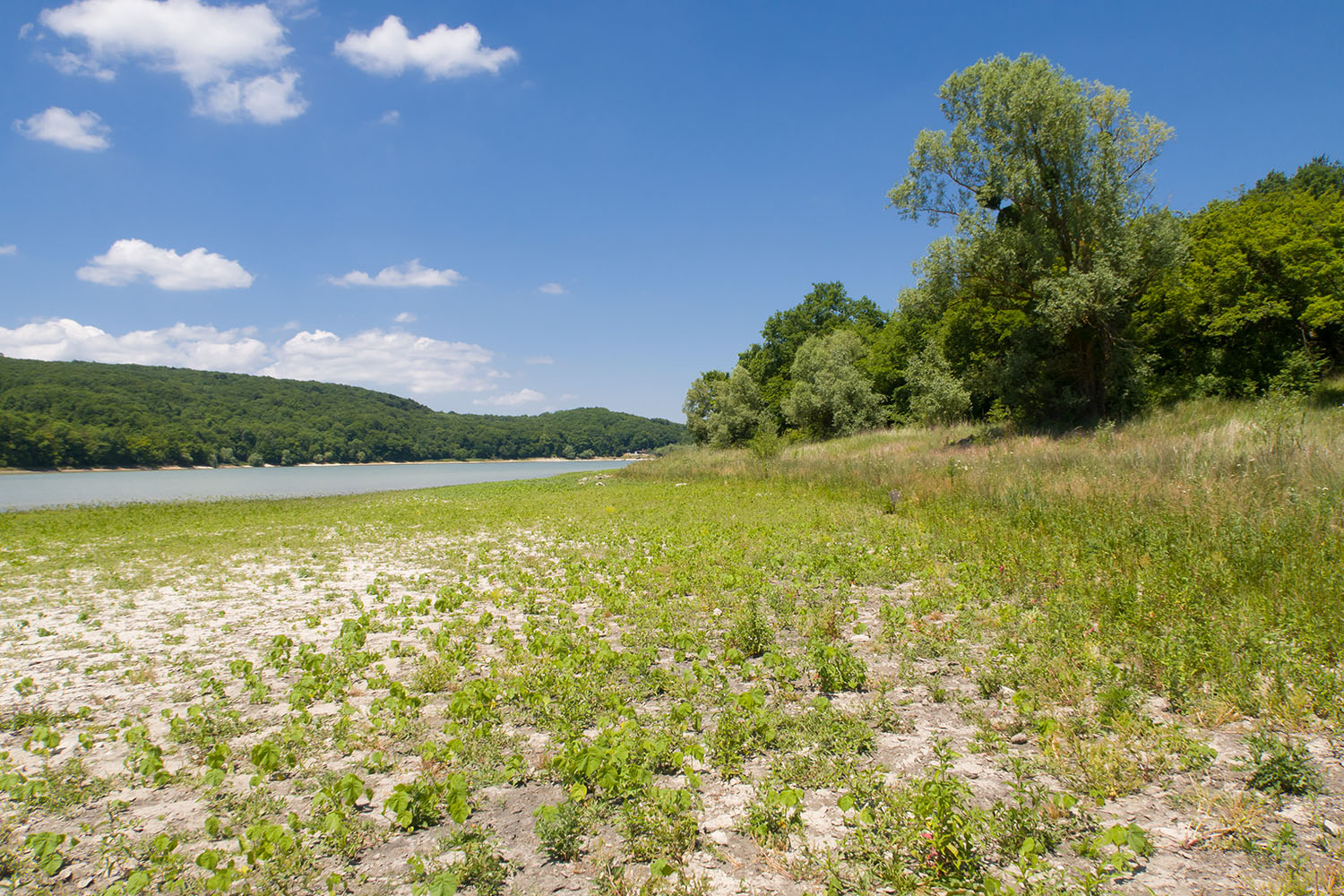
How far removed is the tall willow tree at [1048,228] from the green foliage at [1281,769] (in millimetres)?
22219

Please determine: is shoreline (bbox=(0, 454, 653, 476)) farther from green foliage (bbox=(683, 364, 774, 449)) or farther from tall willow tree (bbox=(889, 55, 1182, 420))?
tall willow tree (bbox=(889, 55, 1182, 420))

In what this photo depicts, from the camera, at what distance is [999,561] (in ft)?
26.9

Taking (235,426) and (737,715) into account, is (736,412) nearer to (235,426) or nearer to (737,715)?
(737,715)

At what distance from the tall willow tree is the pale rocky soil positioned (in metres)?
21.2

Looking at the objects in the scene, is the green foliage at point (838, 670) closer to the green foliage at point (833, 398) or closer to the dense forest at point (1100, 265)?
the dense forest at point (1100, 265)

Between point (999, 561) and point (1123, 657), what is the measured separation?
11.2ft

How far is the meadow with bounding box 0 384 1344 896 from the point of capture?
9.66ft

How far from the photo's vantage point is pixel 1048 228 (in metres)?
23.4

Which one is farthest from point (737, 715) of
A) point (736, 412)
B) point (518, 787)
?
point (736, 412)

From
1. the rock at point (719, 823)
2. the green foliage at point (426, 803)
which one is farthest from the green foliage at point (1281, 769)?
the green foliage at point (426, 803)

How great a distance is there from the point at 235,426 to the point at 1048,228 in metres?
116

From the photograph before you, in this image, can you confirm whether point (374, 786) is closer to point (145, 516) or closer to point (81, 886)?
point (81, 886)

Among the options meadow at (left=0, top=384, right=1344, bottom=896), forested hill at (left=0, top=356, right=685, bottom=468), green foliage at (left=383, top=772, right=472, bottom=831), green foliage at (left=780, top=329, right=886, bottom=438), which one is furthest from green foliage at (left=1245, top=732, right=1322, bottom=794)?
forested hill at (left=0, top=356, right=685, bottom=468)

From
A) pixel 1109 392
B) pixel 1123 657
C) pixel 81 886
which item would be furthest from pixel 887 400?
pixel 81 886
